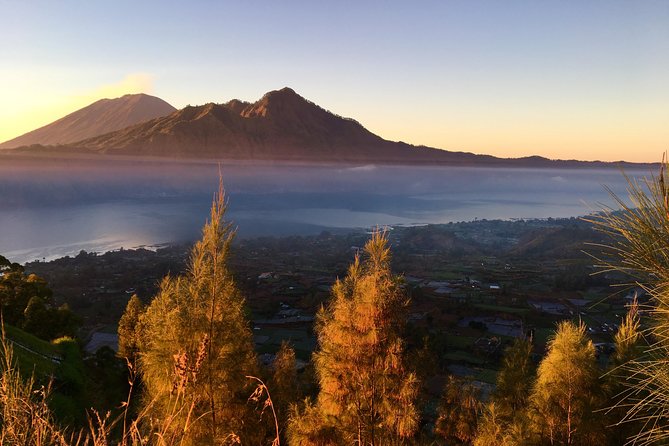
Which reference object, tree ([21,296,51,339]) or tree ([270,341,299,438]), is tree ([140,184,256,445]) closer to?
tree ([270,341,299,438])

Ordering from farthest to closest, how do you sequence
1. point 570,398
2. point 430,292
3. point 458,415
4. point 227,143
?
point 227,143
point 430,292
point 458,415
point 570,398

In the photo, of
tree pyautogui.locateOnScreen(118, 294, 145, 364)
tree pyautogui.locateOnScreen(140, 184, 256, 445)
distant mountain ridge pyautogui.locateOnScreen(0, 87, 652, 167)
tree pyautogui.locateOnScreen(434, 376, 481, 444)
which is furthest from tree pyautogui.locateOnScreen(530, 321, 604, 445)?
distant mountain ridge pyautogui.locateOnScreen(0, 87, 652, 167)

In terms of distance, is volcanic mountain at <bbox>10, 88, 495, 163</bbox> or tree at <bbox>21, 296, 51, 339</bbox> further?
volcanic mountain at <bbox>10, 88, 495, 163</bbox>

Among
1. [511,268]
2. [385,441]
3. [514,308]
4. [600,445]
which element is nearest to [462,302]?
[514,308]

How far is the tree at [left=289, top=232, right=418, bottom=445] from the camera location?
5805mm

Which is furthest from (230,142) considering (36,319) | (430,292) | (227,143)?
(36,319)

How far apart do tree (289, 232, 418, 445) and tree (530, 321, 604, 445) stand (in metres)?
4.27

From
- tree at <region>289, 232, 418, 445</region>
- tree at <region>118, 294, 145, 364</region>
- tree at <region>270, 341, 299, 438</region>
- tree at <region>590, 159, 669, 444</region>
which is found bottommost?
tree at <region>270, 341, 299, 438</region>

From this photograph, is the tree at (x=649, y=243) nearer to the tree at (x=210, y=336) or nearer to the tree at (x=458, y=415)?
the tree at (x=210, y=336)

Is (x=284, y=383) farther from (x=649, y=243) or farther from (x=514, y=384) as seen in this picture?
(x=649, y=243)

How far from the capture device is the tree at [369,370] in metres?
5.80

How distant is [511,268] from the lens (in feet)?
223

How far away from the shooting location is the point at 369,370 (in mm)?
5914

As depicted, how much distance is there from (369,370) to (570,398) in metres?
5.41
